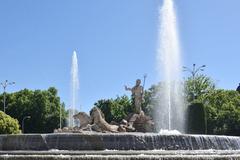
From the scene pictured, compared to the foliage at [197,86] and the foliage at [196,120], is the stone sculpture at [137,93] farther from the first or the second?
the foliage at [197,86]

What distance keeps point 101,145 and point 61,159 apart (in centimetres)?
661

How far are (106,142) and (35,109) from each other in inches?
2189

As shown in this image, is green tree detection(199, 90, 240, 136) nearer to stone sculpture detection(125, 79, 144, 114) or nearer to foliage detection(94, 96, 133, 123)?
foliage detection(94, 96, 133, 123)

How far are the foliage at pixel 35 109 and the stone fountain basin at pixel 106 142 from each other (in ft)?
170

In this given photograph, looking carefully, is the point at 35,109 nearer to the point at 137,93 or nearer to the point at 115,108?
the point at 115,108

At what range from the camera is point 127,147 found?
2228 centimetres

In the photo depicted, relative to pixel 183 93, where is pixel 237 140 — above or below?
A: below

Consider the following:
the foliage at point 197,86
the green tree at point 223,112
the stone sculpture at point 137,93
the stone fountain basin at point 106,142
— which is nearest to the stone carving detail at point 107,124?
the stone sculpture at point 137,93

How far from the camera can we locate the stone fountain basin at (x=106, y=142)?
22.4m

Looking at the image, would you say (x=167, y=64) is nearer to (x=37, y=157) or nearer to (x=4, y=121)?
(x=37, y=157)

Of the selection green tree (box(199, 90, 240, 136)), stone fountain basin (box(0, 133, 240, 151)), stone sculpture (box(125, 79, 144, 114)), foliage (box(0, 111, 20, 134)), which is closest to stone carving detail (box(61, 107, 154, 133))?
stone sculpture (box(125, 79, 144, 114))

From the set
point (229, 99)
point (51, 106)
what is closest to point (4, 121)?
point (51, 106)

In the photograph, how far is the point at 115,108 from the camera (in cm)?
7475

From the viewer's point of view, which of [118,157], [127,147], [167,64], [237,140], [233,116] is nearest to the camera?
[118,157]
